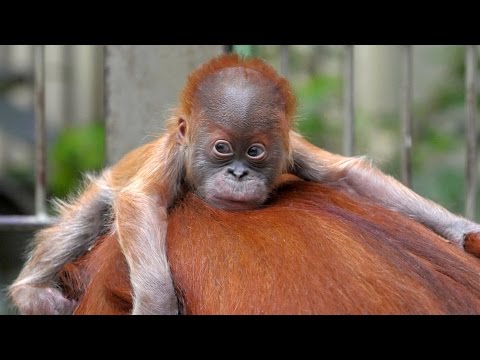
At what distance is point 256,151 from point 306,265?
886mm

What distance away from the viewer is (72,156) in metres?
9.52

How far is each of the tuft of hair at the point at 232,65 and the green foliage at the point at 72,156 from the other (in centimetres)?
638

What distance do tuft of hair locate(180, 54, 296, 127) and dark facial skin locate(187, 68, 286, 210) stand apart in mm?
23

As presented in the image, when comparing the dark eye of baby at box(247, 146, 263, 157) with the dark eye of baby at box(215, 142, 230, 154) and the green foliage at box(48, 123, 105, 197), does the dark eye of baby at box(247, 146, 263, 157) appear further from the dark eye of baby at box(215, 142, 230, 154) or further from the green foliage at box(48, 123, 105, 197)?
the green foliage at box(48, 123, 105, 197)

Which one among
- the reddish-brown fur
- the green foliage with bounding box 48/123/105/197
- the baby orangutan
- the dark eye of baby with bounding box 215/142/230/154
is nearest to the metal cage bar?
the baby orangutan

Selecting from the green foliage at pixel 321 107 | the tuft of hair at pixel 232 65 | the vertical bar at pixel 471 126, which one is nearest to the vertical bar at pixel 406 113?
the vertical bar at pixel 471 126

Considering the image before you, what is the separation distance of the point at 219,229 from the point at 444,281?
1.94 ft

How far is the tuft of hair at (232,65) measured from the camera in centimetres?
297

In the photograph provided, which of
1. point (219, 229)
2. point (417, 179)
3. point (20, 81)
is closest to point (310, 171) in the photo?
point (219, 229)

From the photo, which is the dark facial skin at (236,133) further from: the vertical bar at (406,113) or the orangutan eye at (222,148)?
the vertical bar at (406,113)

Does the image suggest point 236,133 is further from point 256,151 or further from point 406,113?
point 406,113
